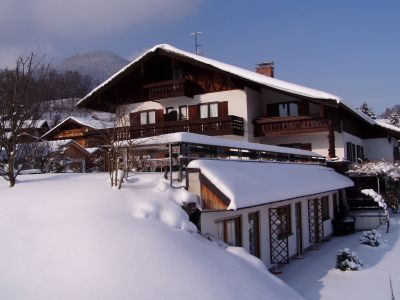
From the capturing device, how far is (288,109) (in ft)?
78.4

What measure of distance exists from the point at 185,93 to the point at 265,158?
8.75 metres

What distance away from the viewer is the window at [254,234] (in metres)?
12.0

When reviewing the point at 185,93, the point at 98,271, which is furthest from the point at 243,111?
the point at 98,271

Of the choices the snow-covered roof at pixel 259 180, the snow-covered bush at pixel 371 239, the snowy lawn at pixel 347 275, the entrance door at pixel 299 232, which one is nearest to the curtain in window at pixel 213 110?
the snow-covered roof at pixel 259 180

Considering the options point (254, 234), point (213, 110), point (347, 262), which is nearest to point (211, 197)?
point (254, 234)

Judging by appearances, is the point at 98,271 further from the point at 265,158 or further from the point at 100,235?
the point at 265,158

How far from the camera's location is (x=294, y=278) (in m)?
11.6

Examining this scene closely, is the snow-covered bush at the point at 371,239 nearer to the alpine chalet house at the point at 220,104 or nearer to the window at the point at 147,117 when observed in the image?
the alpine chalet house at the point at 220,104

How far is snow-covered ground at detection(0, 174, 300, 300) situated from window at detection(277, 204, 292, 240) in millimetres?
5361

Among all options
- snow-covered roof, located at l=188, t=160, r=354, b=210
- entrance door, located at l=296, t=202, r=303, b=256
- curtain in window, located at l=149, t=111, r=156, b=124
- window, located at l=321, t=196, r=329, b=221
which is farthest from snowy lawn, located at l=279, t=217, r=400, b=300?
curtain in window, located at l=149, t=111, r=156, b=124

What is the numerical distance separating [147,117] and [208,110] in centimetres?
382

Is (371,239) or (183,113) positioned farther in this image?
(183,113)

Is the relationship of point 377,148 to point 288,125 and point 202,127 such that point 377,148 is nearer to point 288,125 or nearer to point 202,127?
point 288,125

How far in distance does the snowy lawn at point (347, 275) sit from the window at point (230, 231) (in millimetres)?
1658
